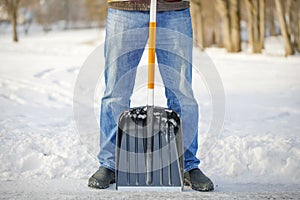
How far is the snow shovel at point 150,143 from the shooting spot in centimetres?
296

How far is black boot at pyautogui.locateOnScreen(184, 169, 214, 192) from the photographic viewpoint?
305cm

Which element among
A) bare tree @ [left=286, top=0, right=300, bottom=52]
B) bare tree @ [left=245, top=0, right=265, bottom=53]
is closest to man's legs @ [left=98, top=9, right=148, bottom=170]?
bare tree @ [left=286, top=0, right=300, bottom=52]

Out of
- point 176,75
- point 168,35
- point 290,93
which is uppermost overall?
point 168,35

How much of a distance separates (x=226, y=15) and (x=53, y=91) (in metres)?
15.0

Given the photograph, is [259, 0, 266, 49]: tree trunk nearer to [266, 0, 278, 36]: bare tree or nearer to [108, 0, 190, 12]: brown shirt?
[266, 0, 278, 36]: bare tree

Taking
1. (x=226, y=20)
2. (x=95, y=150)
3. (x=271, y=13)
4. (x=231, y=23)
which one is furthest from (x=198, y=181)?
(x=271, y=13)

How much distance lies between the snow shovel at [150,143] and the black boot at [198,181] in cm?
17

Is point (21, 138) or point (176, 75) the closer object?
point (176, 75)

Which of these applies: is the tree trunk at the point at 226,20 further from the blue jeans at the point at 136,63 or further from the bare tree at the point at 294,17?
→ the blue jeans at the point at 136,63

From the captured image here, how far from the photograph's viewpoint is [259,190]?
3178 mm

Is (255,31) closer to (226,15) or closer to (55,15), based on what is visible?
(226,15)

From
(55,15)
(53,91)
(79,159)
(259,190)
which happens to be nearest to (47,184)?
(79,159)

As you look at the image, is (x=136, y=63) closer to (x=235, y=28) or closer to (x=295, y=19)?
(x=235, y=28)

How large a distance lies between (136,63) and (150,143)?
21.4 inches
